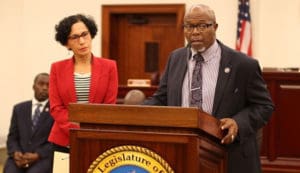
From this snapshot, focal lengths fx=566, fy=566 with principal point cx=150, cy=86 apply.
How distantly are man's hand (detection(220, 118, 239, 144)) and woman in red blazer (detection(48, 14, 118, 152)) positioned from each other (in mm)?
1208

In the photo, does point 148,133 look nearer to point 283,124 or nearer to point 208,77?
point 208,77

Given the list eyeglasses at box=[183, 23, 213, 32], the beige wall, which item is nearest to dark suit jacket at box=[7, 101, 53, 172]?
eyeglasses at box=[183, 23, 213, 32]

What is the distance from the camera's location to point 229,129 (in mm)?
2020

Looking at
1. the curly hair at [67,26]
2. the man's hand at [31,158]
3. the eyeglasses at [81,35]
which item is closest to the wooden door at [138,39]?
the man's hand at [31,158]

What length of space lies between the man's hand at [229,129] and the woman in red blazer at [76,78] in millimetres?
1208

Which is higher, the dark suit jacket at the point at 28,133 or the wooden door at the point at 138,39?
the wooden door at the point at 138,39

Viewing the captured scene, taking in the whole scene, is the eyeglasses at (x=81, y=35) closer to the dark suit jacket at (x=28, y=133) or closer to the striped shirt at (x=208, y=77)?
the striped shirt at (x=208, y=77)

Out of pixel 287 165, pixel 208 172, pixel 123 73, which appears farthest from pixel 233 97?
pixel 123 73

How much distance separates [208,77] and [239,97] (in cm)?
15

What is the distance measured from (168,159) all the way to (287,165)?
3434mm

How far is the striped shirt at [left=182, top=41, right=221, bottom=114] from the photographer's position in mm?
2311

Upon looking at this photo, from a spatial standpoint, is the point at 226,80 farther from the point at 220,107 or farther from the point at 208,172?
the point at 208,172

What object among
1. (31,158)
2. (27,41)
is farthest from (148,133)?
(27,41)

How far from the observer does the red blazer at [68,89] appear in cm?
312
